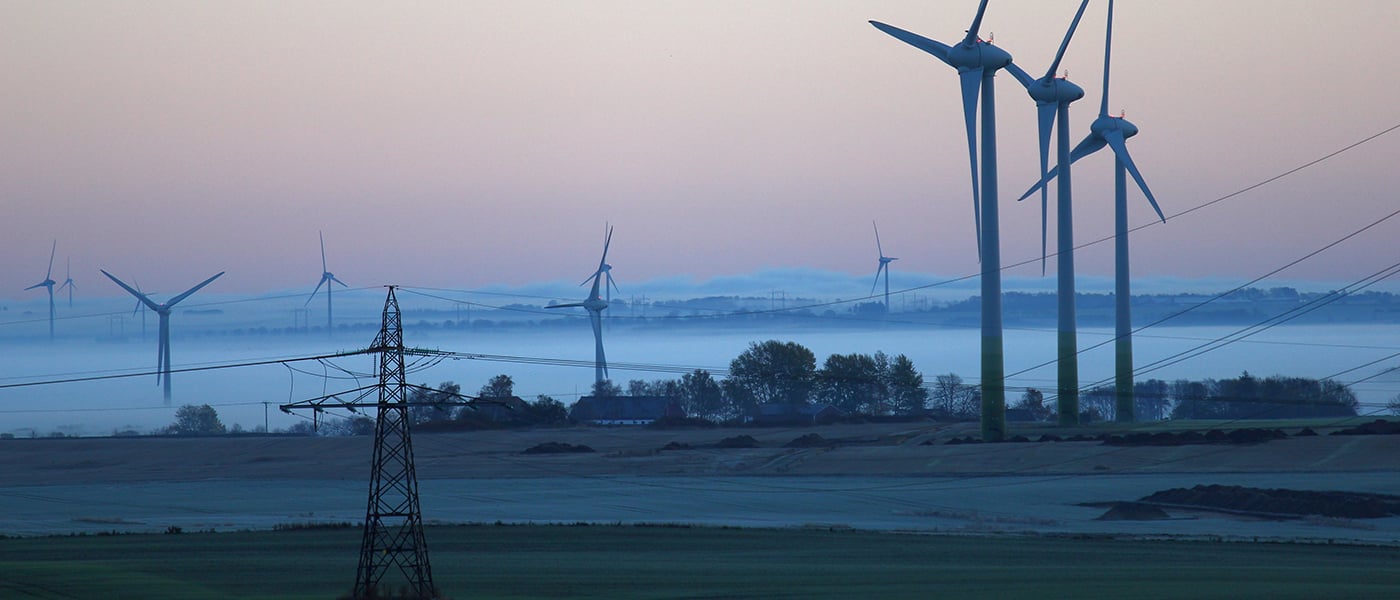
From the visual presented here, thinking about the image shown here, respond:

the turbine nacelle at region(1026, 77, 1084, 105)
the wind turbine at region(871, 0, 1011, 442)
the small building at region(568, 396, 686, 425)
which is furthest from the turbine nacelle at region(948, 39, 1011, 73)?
the small building at region(568, 396, 686, 425)

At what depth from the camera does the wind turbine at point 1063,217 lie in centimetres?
10269

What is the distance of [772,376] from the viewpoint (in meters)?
180

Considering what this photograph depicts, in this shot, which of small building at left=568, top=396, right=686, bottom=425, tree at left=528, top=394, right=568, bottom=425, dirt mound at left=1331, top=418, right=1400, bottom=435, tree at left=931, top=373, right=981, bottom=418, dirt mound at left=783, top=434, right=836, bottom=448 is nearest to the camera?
dirt mound at left=1331, top=418, right=1400, bottom=435

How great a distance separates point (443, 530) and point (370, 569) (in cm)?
2306

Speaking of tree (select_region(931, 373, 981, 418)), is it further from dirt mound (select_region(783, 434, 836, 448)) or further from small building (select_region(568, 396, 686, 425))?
dirt mound (select_region(783, 434, 836, 448))

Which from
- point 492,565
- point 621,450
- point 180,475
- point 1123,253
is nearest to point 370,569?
point 492,565

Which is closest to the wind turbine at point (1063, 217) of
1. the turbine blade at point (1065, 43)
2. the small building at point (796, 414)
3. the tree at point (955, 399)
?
the turbine blade at point (1065, 43)

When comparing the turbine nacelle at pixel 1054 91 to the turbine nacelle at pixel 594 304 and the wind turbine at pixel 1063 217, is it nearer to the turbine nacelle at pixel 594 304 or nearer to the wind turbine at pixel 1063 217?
the wind turbine at pixel 1063 217

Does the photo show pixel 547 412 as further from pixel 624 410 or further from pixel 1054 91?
pixel 1054 91

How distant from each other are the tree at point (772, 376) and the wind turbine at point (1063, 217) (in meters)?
72.2

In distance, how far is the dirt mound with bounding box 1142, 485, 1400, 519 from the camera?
60312mm

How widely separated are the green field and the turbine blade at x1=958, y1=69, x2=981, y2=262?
42.1m

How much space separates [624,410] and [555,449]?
53.0 metres

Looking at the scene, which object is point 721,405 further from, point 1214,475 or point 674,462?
point 1214,475
